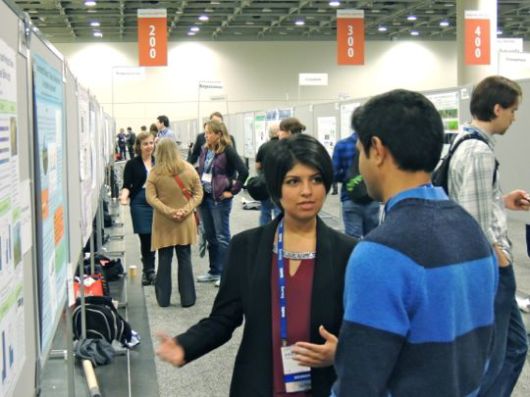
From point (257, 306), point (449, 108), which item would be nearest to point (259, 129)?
point (449, 108)

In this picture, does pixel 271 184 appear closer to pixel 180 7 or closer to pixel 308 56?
pixel 180 7

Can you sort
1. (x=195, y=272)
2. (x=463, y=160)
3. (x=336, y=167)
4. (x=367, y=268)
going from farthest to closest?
1. (x=195, y=272)
2. (x=336, y=167)
3. (x=463, y=160)
4. (x=367, y=268)

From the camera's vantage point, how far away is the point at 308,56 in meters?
29.9

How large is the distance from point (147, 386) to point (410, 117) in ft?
11.0

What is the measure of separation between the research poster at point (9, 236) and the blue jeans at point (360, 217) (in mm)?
4619

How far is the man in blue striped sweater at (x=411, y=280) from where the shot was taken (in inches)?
48.7

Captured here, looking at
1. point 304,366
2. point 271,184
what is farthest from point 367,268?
point 271,184

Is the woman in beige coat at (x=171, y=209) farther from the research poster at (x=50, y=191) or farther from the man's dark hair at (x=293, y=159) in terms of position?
the man's dark hair at (x=293, y=159)

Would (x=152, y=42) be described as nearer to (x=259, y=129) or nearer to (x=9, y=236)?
(x=259, y=129)

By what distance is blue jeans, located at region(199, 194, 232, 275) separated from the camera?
6.71 metres

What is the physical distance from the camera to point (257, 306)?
6.21ft

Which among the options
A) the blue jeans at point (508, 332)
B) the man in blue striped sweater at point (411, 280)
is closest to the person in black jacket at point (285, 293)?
the man in blue striped sweater at point (411, 280)

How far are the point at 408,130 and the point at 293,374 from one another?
791 mm

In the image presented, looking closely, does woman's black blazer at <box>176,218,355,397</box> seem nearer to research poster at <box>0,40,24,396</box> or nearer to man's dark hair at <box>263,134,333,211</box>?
man's dark hair at <box>263,134,333,211</box>
